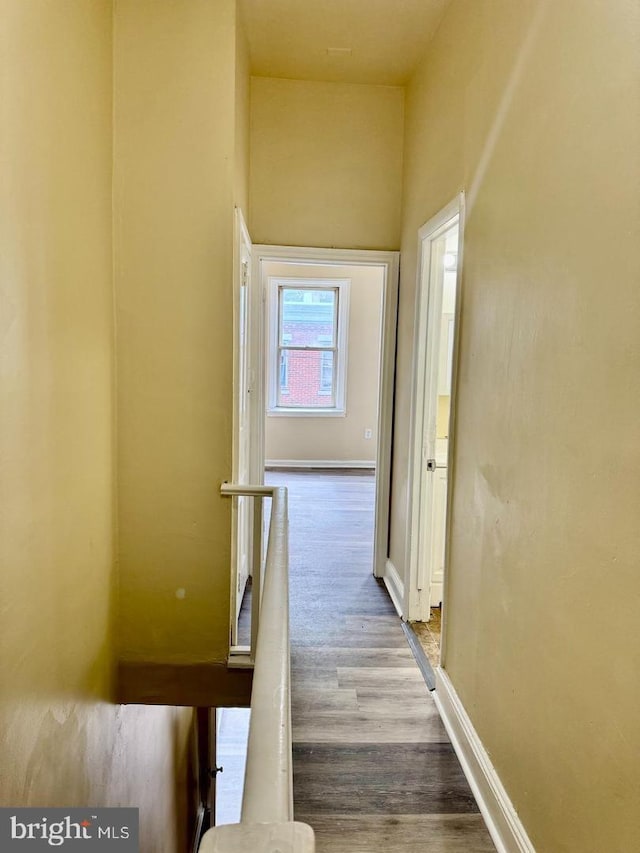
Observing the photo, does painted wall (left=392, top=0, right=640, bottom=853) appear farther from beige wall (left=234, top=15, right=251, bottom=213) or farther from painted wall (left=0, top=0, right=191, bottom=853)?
painted wall (left=0, top=0, right=191, bottom=853)

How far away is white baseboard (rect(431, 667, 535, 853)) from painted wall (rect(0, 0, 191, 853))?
1.30m

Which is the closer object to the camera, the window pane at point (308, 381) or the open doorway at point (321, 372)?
the open doorway at point (321, 372)

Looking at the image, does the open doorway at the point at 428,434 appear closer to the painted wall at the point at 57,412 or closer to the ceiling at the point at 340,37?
the ceiling at the point at 340,37

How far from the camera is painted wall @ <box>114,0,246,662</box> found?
204cm

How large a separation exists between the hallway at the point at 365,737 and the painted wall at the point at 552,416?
0.24m

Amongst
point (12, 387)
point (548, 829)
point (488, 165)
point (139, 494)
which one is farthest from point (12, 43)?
point (548, 829)

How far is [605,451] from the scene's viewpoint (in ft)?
3.57

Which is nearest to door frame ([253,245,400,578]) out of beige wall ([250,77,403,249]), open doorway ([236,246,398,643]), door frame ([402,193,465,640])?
beige wall ([250,77,403,249])

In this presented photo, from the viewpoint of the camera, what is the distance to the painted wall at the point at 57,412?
4.13 ft

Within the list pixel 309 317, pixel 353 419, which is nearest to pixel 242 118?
pixel 309 317

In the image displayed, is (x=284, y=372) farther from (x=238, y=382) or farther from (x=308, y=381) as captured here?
(x=238, y=382)

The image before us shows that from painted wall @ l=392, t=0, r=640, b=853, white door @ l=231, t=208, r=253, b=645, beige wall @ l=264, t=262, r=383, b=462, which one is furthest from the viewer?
beige wall @ l=264, t=262, r=383, b=462

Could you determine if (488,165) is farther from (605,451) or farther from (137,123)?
(137,123)

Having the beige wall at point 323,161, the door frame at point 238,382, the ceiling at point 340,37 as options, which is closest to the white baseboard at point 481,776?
the door frame at point 238,382
